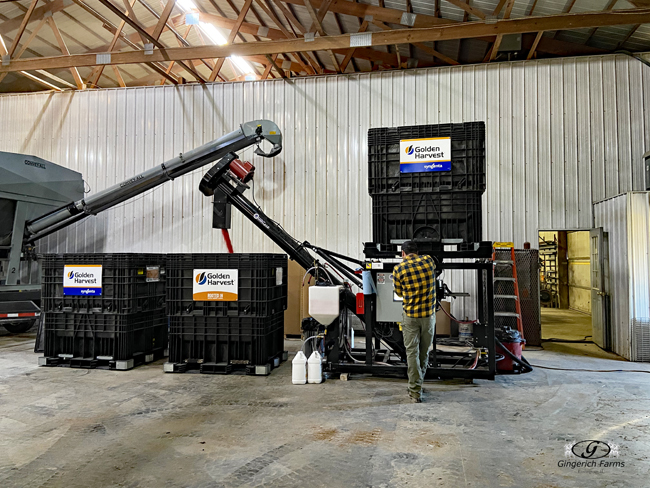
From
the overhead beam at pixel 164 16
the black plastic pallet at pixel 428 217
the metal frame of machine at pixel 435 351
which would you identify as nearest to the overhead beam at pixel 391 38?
the overhead beam at pixel 164 16

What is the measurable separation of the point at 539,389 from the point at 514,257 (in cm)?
310

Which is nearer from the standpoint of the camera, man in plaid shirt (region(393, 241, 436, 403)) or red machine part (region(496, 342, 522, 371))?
man in plaid shirt (region(393, 241, 436, 403))

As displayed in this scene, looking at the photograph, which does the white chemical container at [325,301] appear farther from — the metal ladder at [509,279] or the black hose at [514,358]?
the metal ladder at [509,279]

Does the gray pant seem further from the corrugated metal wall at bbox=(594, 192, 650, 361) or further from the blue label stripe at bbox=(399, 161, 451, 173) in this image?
the corrugated metal wall at bbox=(594, 192, 650, 361)

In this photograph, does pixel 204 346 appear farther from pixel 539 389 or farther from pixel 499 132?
pixel 499 132

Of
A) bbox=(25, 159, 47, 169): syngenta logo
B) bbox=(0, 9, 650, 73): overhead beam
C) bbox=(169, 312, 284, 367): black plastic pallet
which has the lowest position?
bbox=(169, 312, 284, 367): black plastic pallet

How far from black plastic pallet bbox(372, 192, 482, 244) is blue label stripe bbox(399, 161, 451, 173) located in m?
0.31

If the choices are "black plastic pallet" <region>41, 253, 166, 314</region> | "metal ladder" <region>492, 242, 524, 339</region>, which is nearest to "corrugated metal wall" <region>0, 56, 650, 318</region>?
"metal ladder" <region>492, 242, 524, 339</region>

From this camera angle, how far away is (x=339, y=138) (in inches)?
368

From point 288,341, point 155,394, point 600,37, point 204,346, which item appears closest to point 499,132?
point 600,37

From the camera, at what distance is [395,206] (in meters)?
5.49

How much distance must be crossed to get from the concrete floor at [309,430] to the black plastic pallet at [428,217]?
1.90 m

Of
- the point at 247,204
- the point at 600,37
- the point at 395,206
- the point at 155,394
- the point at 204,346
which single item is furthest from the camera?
the point at 600,37

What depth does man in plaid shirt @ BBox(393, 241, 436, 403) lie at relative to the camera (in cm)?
473
